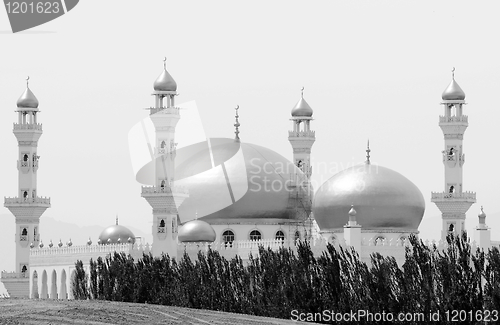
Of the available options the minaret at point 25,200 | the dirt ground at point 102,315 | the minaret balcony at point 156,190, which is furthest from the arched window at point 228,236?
the dirt ground at point 102,315

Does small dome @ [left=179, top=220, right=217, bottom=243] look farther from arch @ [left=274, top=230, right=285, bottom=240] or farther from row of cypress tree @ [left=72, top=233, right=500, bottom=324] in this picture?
row of cypress tree @ [left=72, top=233, right=500, bottom=324]

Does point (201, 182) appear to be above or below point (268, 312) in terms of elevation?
above

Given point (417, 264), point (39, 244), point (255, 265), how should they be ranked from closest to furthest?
point (417, 264), point (255, 265), point (39, 244)

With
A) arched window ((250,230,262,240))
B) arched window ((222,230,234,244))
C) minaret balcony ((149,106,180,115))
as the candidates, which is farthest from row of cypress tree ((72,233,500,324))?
arched window ((250,230,262,240))

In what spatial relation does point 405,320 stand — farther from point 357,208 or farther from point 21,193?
point 21,193

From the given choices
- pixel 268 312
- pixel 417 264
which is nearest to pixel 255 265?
pixel 268 312

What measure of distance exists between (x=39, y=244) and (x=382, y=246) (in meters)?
19.7

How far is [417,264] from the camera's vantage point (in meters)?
37.5

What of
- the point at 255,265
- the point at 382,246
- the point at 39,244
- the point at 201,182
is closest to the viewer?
the point at 255,265

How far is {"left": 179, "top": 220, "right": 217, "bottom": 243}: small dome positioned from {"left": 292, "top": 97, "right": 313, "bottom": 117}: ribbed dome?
1039 centimetres

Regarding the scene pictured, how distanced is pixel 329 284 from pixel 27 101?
34.6 metres

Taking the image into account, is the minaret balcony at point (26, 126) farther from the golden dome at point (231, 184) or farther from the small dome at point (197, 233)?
the small dome at point (197, 233)

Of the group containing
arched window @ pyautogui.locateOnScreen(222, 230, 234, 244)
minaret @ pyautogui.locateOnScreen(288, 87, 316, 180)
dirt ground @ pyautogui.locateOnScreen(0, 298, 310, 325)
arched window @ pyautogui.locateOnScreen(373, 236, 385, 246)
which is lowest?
dirt ground @ pyautogui.locateOnScreen(0, 298, 310, 325)

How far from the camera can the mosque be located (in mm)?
61719
